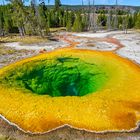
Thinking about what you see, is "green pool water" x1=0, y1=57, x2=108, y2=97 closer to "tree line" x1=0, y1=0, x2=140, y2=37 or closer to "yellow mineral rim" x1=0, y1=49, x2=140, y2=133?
"yellow mineral rim" x1=0, y1=49, x2=140, y2=133

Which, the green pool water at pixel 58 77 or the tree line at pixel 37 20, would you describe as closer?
the green pool water at pixel 58 77

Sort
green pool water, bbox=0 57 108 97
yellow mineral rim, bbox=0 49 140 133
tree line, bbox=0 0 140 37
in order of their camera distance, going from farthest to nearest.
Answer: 1. tree line, bbox=0 0 140 37
2. green pool water, bbox=0 57 108 97
3. yellow mineral rim, bbox=0 49 140 133

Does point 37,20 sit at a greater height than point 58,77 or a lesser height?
greater

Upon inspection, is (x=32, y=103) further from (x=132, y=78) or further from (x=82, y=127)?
(x=132, y=78)

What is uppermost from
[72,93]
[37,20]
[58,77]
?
[37,20]

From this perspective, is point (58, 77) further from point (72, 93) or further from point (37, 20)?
point (37, 20)

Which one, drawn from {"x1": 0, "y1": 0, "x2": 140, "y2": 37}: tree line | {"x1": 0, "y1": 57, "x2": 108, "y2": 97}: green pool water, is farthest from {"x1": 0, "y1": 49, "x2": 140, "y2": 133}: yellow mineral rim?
{"x1": 0, "y1": 0, "x2": 140, "y2": 37}: tree line

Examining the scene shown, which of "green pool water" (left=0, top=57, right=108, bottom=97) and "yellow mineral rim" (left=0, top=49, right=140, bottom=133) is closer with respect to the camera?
"yellow mineral rim" (left=0, top=49, right=140, bottom=133)

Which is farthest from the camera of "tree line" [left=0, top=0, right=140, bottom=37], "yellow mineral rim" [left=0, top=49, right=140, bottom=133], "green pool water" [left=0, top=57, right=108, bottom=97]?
"tree line" [left=0, top=0, right=140, bottom=37]

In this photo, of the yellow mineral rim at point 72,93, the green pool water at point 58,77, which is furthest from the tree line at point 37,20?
the yellow mineral rim at point 72,93

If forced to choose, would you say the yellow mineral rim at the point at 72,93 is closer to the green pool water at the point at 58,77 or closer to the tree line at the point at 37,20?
the green pool water at the point at 58,77

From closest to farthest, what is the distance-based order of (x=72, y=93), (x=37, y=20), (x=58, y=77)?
(x=72, y=93) < (x=58, y=77) < (x=37, y=20)

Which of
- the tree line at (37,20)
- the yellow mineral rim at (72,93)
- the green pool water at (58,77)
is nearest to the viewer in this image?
the yellow mineral rim at (72,93)

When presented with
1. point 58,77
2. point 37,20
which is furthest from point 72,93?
point 37,20
